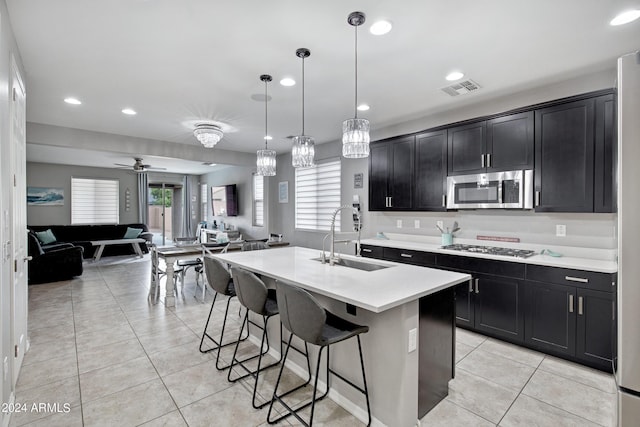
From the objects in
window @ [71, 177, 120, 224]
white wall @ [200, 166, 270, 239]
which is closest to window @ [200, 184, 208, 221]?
white wall @ [200, 166, 270, 239]

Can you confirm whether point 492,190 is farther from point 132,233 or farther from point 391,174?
point 132,233

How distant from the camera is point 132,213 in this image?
952 cm

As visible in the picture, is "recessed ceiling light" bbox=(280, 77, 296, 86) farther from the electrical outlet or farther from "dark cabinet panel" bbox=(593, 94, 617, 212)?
"dark cabinet panel" bbox=(593, 94, 617, 212)

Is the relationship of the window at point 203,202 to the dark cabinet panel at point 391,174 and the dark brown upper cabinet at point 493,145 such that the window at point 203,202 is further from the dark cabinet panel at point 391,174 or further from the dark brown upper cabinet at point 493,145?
the dark brown upper cabinet at point 493,145

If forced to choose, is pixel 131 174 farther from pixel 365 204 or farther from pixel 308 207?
pixel 365 204

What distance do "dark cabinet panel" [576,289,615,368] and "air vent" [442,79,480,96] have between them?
2.17m

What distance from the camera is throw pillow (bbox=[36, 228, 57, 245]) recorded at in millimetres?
6840

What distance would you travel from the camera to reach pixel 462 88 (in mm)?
3266

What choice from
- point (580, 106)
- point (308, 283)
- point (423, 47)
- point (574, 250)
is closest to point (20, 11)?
point (308, 283)

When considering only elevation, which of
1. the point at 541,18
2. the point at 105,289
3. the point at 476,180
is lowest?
the point at 105,289

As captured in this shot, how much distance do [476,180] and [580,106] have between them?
1.10 meters

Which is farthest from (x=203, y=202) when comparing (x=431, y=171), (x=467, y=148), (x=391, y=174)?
(x=467, y=148)

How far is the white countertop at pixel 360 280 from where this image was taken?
1686 mm

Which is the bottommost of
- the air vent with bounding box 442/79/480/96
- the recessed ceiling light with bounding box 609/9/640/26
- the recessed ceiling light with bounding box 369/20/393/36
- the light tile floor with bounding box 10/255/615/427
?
the light tile floor with bounding box 10/255/615/427
